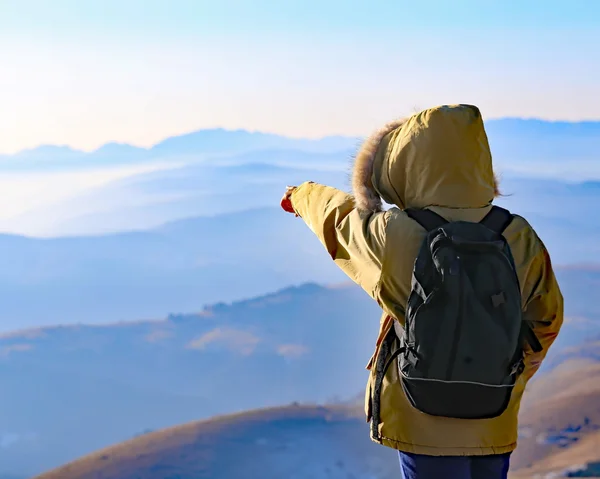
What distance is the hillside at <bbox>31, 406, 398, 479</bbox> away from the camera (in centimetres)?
374

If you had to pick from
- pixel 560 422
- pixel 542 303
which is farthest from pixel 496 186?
pixel 560 422

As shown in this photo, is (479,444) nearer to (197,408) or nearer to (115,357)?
(197,408)

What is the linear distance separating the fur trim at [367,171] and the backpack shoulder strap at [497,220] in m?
0.21

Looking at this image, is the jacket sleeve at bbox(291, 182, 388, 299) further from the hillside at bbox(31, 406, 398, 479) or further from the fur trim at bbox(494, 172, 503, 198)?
the hillside at bbox(31, 406, 398, 479)

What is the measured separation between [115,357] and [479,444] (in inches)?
211

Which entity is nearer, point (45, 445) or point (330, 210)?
point (330, 210)

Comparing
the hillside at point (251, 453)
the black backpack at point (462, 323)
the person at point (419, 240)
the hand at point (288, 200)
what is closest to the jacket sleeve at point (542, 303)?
the person at point (419, 240)

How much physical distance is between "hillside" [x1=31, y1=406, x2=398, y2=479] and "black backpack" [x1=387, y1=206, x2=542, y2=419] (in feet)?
7.80

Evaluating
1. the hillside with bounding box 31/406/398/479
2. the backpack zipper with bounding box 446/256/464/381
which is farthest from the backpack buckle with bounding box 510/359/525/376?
the hillside with bounding box 31/406/398/479

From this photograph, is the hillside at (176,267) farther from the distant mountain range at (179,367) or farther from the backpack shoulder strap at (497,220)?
the backpack shoulder strap at (497,220)

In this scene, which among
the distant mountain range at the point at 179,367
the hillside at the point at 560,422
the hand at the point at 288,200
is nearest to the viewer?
the hand at the point at 288,200

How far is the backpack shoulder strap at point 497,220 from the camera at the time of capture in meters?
1.54

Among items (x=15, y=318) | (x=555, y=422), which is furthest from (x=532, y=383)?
(x=15, y=318)

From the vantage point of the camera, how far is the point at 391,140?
162 centimetres
